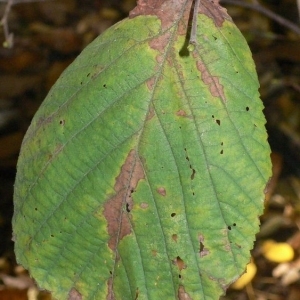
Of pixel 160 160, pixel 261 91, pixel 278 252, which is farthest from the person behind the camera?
pixel 261 91

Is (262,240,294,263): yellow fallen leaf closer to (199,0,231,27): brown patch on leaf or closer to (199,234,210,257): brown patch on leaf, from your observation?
(199,234,210,257): brown patch on leaf

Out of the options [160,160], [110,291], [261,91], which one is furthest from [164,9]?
[261,91]

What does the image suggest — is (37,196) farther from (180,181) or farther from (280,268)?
(280,268)

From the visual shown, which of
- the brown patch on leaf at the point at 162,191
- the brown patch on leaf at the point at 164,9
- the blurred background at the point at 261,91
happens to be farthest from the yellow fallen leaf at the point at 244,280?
the brown patch on leaf at the point at 164,9

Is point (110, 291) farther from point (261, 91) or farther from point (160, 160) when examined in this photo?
point (261, 91)

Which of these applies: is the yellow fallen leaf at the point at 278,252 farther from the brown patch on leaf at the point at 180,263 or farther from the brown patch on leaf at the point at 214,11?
the brown patch on leaf at the point at 214,11

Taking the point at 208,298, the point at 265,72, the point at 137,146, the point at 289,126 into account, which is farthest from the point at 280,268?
the point at 137,146

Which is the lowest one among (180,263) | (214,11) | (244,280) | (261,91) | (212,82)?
(244,280)

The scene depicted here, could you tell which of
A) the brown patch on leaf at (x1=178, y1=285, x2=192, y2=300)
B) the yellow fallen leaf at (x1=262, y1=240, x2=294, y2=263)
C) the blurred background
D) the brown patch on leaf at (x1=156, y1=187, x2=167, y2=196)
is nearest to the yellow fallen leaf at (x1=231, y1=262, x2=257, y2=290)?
the blurred background
